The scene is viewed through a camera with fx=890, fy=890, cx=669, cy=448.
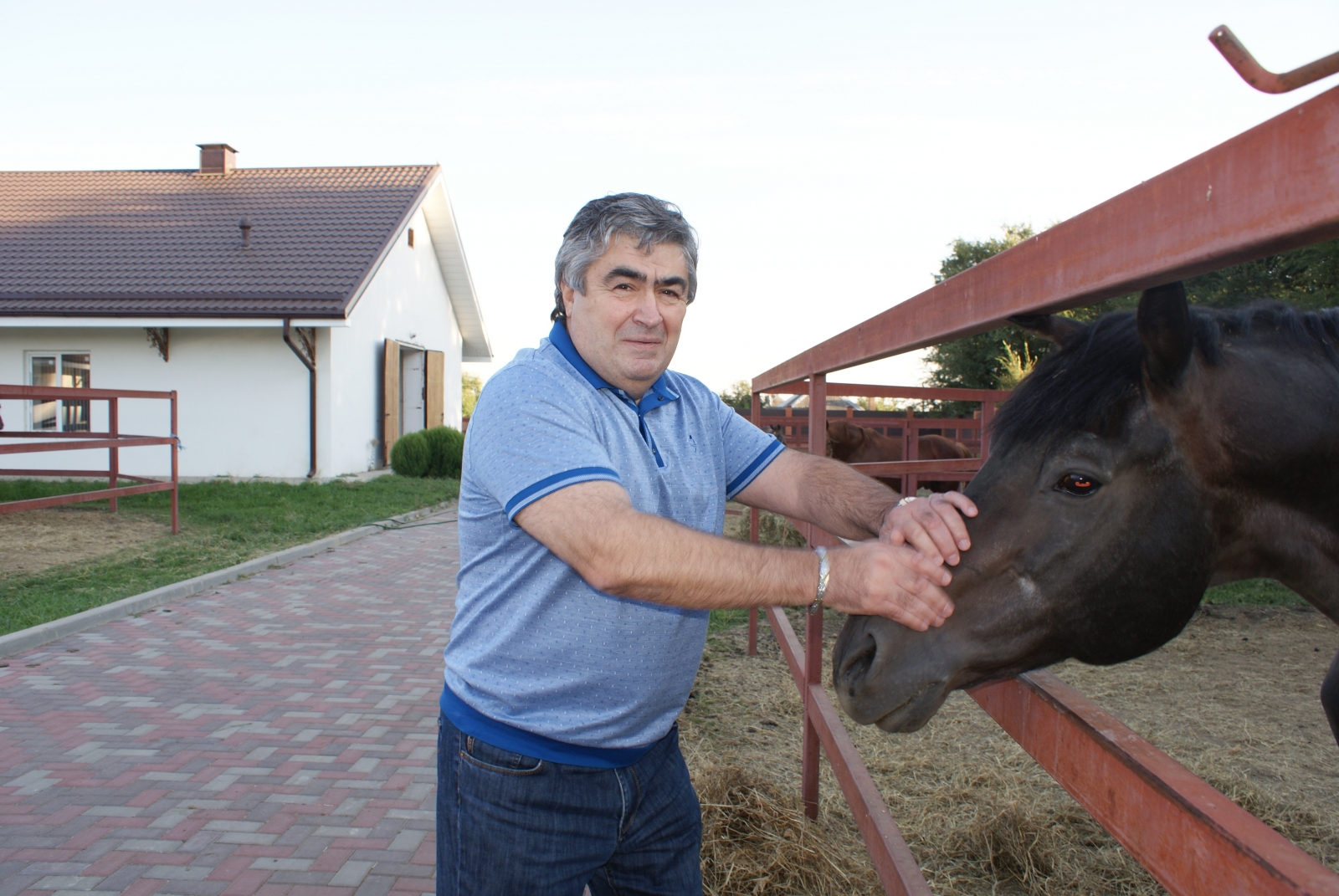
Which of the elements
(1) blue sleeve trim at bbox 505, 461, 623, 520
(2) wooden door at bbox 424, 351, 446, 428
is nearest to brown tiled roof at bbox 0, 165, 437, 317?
(2) wooden door at bbox 424, 351, 446, 428

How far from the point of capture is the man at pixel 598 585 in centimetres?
142

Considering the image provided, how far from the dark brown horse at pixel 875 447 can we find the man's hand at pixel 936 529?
849cm

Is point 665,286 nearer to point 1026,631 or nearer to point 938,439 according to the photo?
point 1026,631

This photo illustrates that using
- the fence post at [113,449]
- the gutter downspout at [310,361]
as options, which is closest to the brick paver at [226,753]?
the fence post at [113,449]

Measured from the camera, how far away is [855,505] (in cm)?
201

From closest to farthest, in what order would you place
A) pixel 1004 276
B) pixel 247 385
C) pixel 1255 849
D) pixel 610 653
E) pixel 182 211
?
pixel 1255 849 < pixel 1004 276 < pixel 610 653 < pixel 247 385 < pixel 182 211

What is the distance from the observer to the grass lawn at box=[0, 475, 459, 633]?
6.65 meters

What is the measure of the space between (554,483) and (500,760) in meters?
0.62

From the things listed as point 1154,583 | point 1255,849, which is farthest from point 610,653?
point 1255,849

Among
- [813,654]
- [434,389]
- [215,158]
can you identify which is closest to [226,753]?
[813,654]

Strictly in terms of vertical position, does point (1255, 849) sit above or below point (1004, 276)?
below

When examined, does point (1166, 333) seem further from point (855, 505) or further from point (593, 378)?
point (593, 378)

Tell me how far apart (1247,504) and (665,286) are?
1.13m

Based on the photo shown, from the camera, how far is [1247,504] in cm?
150
